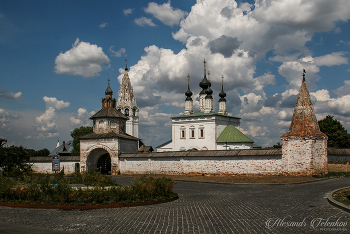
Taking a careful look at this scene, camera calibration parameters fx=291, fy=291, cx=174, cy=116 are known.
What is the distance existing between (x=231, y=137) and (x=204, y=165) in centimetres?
1563

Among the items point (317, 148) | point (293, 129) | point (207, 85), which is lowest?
point (317, 148)

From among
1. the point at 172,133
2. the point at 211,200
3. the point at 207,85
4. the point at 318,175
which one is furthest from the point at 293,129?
the point at 207,85

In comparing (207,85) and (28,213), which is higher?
(207,85)

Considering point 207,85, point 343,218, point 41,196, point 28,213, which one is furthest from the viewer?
point 207,85

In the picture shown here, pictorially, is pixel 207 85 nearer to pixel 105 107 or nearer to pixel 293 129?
pixel 105 107

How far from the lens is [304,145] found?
2120cm

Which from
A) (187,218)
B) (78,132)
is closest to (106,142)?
(187,218)

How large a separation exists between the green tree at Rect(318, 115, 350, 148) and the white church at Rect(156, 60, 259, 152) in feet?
37.0

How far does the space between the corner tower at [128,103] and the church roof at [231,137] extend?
90.1 ft

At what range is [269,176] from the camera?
873 inches

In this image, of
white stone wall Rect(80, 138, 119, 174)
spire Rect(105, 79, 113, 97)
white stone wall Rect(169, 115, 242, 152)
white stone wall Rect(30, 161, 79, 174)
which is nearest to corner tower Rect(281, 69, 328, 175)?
white stone wall Rect(80, 138, 119, 174)

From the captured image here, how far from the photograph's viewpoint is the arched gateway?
31.2 m

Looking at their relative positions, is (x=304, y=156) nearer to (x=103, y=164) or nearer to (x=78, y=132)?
(x=103, y=164)

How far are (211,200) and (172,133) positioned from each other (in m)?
34.8
